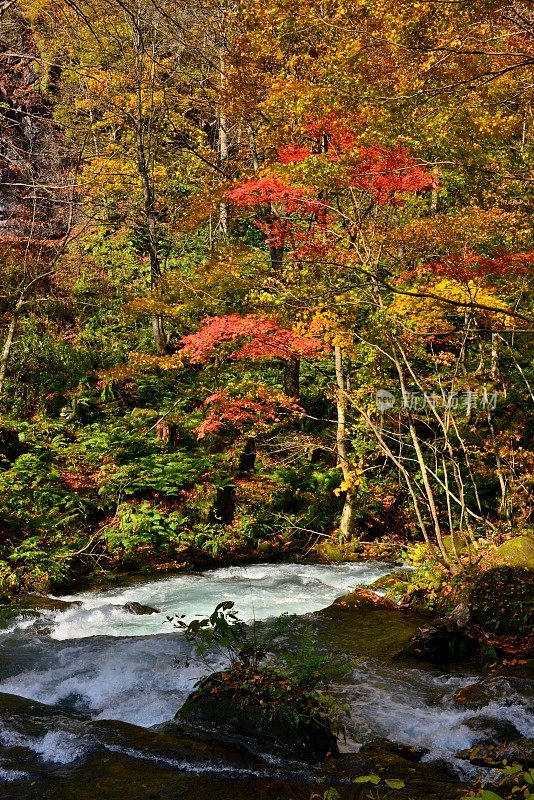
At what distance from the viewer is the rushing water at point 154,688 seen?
14.7ft

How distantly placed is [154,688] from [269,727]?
1.53 m

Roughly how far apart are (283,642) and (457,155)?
8.41m

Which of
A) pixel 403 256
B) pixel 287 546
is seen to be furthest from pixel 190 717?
pixel 403 256

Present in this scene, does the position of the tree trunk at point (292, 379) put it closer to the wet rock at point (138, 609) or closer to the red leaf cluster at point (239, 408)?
the red leaf cluster at point (239, 408)

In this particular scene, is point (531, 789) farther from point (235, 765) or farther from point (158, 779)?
point (158, 779)

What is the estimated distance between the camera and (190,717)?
4973 mm

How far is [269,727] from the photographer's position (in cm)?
464

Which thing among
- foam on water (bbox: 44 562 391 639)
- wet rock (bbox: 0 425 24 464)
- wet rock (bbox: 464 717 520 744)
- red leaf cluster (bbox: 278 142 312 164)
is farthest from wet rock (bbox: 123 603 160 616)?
red leaf cluster (bbox: 278 142 312 164)

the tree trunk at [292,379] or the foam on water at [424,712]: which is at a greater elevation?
the tree trunk at [292,379]

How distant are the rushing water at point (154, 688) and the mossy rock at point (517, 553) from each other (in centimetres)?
149

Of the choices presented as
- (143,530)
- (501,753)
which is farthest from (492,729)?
(143,530)

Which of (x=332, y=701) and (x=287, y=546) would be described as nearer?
(x=332, y=701)

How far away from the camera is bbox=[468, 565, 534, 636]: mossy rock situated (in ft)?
23.6

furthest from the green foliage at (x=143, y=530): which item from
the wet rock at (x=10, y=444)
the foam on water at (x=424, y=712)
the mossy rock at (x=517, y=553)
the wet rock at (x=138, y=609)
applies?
the foam on water at (x=424, y=712)
